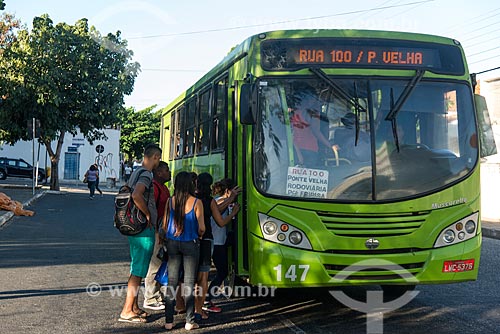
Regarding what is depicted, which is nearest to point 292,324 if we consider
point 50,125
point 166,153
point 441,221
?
point 441,221

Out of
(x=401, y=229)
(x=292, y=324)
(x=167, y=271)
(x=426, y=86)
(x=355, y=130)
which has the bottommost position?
(x=292, y=324)

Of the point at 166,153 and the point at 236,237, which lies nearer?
the point at 236,237

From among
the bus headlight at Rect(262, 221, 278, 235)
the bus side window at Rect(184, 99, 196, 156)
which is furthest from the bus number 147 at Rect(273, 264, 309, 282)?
the bus side window at Rect(184, 99, 196, 156)

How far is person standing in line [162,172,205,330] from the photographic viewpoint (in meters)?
6.60

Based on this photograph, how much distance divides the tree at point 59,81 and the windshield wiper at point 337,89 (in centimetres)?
2744

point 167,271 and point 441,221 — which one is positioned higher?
point 441,221

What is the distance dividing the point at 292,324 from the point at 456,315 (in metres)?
1.94

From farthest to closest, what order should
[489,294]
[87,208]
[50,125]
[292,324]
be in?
[50,125]
[87,208]
[489,294]
[292,324]

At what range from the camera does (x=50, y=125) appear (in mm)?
33438

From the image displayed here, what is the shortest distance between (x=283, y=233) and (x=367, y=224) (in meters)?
0.85

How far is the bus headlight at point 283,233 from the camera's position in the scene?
6.64 metres

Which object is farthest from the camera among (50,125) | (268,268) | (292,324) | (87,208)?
(50,125)

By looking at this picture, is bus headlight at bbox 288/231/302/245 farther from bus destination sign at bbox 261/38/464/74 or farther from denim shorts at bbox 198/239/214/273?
Answer: bus destination sign at bbox 261/38/464/74

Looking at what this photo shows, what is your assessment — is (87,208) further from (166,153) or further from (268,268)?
(268,268)
